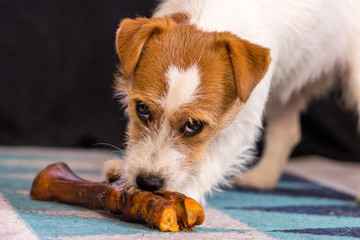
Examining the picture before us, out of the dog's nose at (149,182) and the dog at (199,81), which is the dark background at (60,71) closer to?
the dog at (199,81)

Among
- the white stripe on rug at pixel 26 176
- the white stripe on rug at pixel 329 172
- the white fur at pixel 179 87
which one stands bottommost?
the white stripe on rug at pixel 26 176

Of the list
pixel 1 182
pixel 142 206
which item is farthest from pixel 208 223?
pixel 1 182

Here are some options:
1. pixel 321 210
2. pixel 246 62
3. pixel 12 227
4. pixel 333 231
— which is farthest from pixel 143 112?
pixel 321 210

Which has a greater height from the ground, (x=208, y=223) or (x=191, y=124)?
(x=191, y=124)

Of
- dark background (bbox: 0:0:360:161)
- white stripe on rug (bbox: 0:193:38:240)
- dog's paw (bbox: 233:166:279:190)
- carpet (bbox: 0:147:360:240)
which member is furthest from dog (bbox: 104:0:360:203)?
dark background (bbox: 0:0:360:161)

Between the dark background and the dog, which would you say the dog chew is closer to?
the dog

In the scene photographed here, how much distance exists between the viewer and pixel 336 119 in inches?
170

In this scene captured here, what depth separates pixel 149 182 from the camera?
1.75 metres

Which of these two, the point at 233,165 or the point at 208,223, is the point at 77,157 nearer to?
the point at 233,165

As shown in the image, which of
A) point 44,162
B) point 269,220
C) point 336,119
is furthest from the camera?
point 336,119

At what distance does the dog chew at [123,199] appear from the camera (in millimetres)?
1582

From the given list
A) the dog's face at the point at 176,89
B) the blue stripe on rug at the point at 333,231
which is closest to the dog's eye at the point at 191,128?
the dog's face at the point at 176,89

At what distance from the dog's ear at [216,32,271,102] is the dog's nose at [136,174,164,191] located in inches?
15.8

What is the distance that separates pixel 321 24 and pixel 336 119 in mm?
1946
